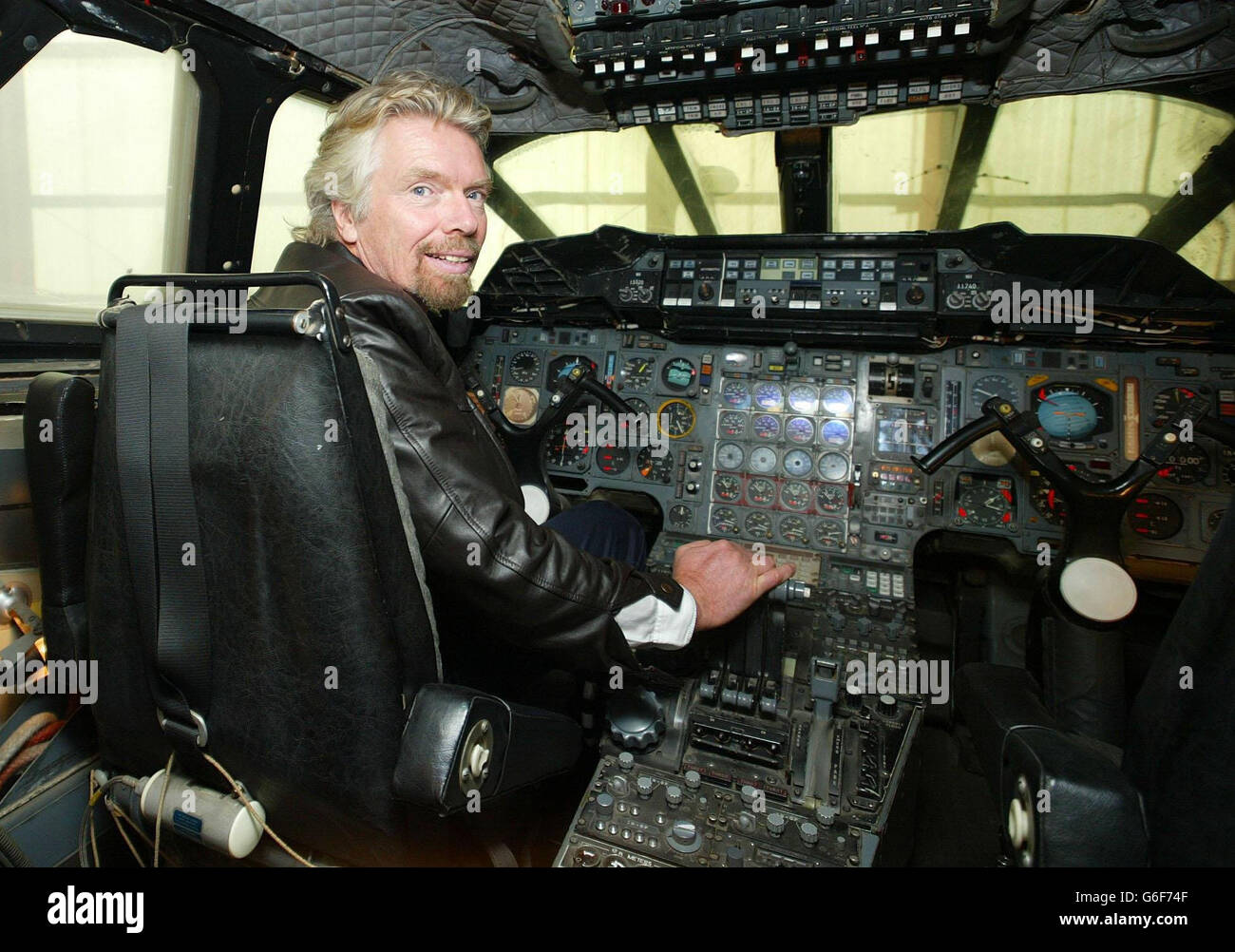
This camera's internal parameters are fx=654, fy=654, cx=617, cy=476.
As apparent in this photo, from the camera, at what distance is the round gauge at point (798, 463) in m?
2.94

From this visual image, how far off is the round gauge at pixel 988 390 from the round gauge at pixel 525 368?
207 cm

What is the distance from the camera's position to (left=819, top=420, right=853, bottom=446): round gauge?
2918 mm

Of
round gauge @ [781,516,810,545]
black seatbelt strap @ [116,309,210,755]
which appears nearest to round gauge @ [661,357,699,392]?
round gauge @ [781,516,810,545]

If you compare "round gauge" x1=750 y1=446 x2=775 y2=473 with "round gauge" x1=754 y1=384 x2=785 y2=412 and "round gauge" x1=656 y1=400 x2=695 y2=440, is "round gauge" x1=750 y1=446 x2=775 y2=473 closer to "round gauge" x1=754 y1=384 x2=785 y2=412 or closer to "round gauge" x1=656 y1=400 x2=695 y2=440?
"round gauge" x1=754 y1=384 x2=785 y2=412

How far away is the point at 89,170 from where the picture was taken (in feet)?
6.79

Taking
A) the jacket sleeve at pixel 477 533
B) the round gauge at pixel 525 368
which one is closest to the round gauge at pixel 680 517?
the round gauge at pixel 525 368

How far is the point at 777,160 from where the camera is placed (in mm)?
2740

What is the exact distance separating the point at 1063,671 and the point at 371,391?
7.42 feet

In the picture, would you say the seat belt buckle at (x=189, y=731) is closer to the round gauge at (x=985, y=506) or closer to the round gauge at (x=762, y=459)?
the round gauge at (x=762, y=459)

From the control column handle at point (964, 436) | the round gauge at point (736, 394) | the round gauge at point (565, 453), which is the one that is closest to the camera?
the control column handle at point (964, 436)

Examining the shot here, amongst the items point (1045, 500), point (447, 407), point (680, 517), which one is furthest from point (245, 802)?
point (1045, 500)

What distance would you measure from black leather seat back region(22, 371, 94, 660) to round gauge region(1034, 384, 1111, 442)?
123 inches

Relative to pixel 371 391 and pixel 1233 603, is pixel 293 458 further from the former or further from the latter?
pixel 1233 603

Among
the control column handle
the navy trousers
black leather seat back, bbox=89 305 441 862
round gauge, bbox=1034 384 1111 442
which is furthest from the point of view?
round gauge, bbox=1034 384 1111 442
